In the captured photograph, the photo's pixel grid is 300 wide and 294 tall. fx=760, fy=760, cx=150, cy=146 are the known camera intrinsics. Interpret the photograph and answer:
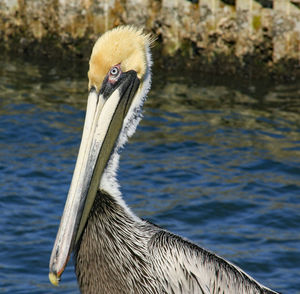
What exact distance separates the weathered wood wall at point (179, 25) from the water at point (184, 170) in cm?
55

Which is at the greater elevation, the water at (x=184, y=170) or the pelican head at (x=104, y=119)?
the pelican head at (x=104, y=119)

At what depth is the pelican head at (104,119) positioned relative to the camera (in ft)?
14.5

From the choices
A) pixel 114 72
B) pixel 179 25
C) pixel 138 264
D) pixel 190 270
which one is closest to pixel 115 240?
pixel 138 264

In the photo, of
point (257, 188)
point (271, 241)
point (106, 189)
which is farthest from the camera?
point (257, 188)

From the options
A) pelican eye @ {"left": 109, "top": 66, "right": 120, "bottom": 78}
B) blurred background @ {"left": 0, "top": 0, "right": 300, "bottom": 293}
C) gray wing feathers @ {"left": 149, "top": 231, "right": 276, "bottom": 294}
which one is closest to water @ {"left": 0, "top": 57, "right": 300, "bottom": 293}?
blurred background @ {"left": 0, "top": 0, "right": 300, "bottom": 293}

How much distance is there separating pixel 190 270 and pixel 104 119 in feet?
3.44

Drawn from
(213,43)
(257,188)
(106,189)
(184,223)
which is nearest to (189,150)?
(257,188)

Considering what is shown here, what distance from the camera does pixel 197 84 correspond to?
39.7 ft

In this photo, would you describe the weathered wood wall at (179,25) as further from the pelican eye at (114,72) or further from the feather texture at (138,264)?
the feather texture at (138,264)

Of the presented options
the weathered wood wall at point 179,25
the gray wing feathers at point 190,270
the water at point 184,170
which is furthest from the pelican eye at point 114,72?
the weathered wood wall at point 179,25

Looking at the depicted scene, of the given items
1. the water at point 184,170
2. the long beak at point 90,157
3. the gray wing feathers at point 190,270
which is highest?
the long beak at point 90,157

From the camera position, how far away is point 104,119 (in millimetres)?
4570

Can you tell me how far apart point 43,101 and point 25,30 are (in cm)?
353

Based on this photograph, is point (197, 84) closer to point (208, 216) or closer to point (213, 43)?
point (213, 43)
